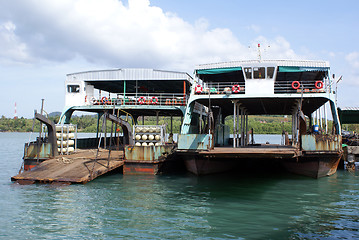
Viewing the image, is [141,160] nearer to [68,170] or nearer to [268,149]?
[68,170]

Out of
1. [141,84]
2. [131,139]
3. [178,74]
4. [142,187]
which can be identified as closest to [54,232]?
[142,187]

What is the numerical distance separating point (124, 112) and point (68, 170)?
37.9 feet

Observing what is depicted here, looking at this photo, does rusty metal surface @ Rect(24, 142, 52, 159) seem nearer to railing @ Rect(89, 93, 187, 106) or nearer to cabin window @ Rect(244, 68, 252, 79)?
railing @ Rect(89, 93, 187, 106)

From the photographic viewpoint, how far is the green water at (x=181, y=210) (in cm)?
906

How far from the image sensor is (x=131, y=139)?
840 inches

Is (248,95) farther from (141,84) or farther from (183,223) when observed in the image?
(141,84)

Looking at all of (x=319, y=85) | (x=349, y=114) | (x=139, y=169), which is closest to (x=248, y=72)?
(x=319, y=85)

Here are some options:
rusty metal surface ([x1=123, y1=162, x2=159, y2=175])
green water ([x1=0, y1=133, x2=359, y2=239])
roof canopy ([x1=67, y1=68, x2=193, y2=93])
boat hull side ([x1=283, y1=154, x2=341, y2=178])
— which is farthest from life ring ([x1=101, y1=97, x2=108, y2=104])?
boat hull side ([x1=283, y1=154, x2=341, y2=178])

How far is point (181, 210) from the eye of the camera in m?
11.4

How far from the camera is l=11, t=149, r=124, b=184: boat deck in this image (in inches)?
603

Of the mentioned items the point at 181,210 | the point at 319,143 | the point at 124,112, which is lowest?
the point at 181,210

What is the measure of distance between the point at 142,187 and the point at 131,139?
6.43m

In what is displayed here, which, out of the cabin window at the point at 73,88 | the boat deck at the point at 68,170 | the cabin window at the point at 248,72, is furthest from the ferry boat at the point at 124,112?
the cabin window at the point at 248,72

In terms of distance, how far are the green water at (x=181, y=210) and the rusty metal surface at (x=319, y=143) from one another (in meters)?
1.86
